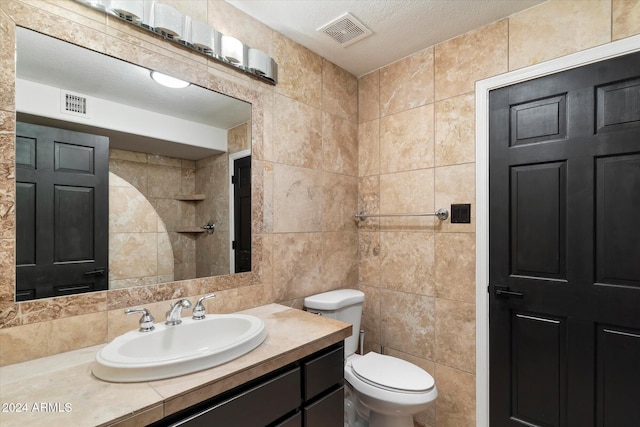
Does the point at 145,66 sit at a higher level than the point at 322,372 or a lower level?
higher

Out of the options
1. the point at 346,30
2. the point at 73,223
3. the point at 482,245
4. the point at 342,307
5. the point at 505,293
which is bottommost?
the point at 342,307

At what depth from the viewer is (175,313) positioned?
1273mm

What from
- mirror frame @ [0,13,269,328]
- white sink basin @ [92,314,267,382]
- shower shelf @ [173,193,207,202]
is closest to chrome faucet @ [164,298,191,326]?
white sink basin @ [92,314,267,382]

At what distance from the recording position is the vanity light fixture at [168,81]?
1382 millimetres

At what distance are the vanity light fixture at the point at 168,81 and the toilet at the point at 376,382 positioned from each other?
1.34 metres

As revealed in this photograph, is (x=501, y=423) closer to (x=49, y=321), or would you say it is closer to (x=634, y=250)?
(x=634, y=250)

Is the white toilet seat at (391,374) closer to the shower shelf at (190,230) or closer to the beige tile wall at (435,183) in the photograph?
the beige tile wall at (435,183)

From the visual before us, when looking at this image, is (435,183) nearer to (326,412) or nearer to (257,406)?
(326,412)

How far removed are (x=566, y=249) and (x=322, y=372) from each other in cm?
134

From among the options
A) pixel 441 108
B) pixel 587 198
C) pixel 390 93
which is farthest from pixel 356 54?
pixel 587 198

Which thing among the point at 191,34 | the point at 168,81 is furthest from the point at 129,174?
the point at 191,34

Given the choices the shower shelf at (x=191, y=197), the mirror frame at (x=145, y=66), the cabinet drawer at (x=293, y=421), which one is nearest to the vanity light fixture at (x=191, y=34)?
the mirror frame at (x=145, y=66)

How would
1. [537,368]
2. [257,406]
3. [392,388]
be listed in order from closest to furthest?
[257,406], [392,388], [537,368]

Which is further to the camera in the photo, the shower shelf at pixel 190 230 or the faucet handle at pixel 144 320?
the shower shelf at pixel 190 230
